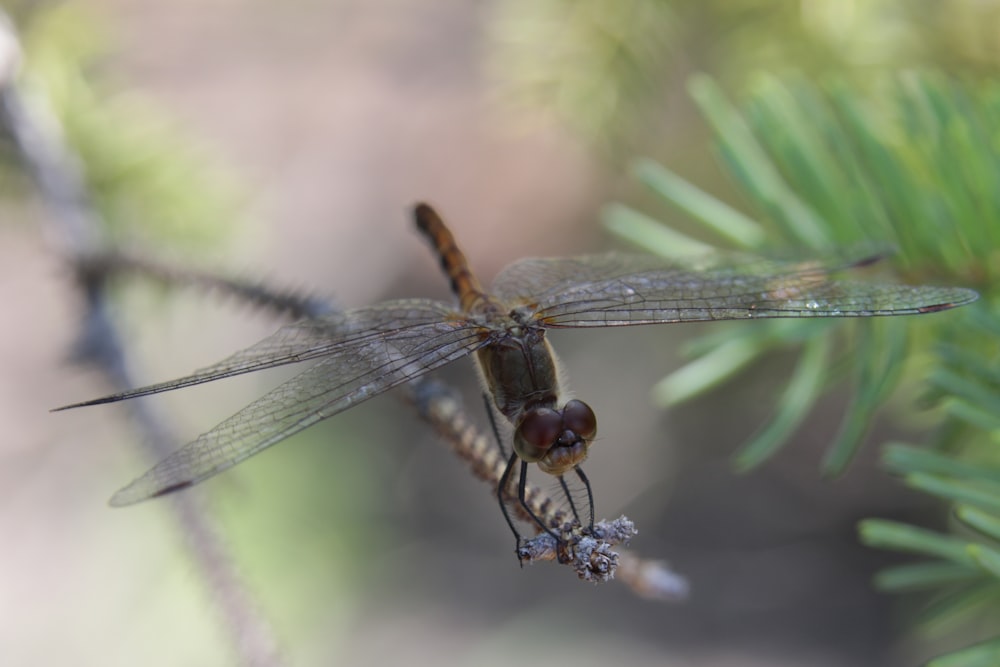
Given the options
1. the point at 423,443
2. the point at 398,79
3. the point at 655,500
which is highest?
the point at 398,79

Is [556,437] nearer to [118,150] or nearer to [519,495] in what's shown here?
[519,495]

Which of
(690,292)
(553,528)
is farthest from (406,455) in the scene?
(553,528)

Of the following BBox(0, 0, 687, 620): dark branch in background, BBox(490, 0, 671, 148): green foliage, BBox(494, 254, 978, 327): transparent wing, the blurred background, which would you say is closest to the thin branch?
BBox(0, 0, 687, 620): dark branch in background

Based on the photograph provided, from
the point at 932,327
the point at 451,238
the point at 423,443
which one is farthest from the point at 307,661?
the point at 932,327

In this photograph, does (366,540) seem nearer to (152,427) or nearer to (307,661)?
(307,661)

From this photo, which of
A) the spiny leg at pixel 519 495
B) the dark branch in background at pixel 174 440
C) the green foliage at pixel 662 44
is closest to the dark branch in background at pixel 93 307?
the dark branch in background at pixel 174 440
